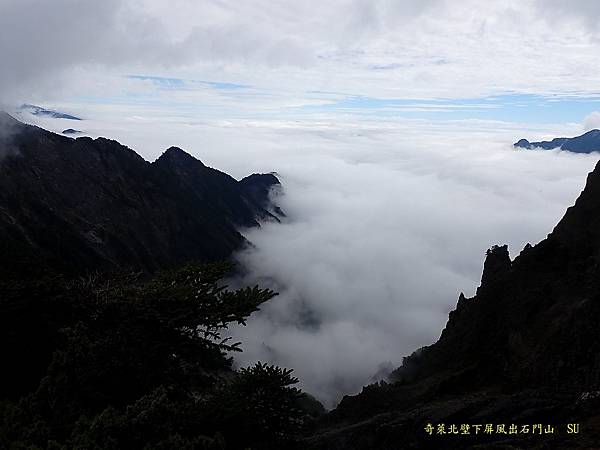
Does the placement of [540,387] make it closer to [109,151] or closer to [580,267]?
[580,267]

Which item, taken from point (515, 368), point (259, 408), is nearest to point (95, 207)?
point (515, 368)

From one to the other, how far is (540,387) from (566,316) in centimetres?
737

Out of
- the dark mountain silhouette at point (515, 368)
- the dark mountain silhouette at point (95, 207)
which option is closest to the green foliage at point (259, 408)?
the dark mountain silhouette at point (515, 368)

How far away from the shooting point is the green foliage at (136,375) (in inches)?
529

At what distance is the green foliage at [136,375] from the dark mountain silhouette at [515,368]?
8436 mm

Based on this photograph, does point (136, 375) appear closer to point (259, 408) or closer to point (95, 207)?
point (259, 408)

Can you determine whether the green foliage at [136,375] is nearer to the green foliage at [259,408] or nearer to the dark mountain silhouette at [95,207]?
the green foliage at [259,408]

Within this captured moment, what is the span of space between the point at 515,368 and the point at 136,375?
2371 centimetres

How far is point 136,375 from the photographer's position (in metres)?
18.6

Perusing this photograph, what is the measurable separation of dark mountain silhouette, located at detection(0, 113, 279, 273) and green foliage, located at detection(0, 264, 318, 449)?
77.4m

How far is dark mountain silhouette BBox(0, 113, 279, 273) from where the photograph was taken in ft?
364

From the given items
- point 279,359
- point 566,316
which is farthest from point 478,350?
point 279,359

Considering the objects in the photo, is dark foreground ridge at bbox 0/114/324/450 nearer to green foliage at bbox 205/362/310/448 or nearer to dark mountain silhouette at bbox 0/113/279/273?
green foliage at bbox 205/362/310/448

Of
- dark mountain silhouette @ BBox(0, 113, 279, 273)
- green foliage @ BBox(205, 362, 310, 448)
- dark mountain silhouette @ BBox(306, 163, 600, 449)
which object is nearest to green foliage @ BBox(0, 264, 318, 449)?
green foliage @ BBox(205, 362, 310, 448)
